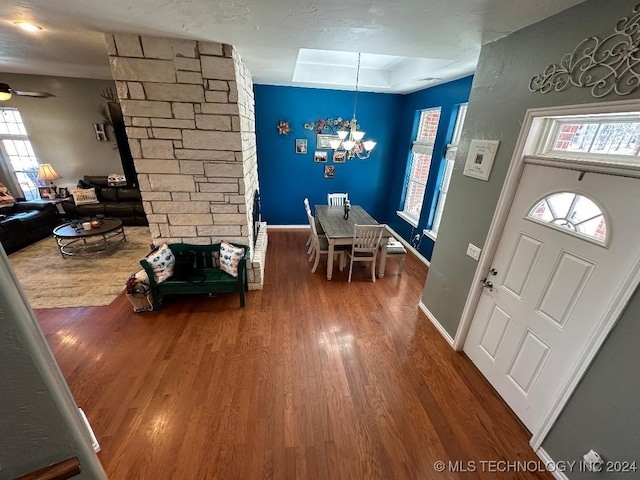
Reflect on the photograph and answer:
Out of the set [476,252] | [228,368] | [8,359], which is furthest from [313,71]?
[8,359]

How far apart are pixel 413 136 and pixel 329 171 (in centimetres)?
177

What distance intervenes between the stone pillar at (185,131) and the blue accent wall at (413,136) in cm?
300

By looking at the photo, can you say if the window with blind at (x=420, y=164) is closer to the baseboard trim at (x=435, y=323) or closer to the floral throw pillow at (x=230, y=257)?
the baseboard trim at (x=435, y=323)

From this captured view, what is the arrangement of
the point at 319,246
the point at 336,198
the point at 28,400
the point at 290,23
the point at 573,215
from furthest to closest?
the point at 336,198, the point at 319,246, the point at 290,23, the point at 573,215, the point at 28,400

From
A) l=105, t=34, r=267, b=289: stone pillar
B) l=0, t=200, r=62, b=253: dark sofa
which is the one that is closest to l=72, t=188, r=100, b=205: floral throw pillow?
l=0, t=200, r=62, b=253: dark sofa

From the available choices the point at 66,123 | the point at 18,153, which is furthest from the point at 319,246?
the point at 18,153

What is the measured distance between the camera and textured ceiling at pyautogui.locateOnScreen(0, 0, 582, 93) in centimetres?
158

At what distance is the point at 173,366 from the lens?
2.30 metres

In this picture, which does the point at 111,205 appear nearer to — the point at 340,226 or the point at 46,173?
the point at 46,173

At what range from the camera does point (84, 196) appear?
513cm

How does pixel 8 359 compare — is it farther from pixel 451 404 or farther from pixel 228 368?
pixel 451 404

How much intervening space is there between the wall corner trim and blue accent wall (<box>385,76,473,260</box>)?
2893 millimetres

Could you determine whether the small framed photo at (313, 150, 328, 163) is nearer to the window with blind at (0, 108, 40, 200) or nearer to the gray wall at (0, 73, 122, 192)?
the gray wall at (0, 73, 122, 192)

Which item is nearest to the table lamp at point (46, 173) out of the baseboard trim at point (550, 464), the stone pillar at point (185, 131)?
the stone pillar at point (185, 131)
